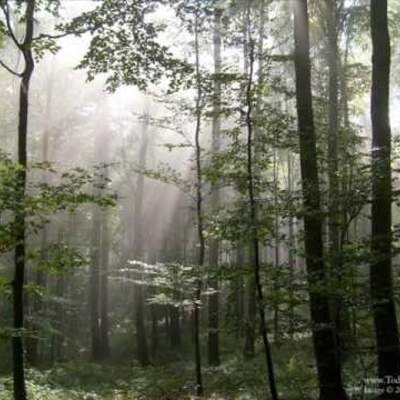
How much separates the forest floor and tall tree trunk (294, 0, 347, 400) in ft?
1.55

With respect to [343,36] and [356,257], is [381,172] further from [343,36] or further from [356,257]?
[343,36]

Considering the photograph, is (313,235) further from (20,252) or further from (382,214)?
(20,252)

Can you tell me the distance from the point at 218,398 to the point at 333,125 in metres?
6.66

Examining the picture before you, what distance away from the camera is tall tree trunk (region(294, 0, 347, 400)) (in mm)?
6695

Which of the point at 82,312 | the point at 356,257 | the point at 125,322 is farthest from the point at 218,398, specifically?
the point at 82,312

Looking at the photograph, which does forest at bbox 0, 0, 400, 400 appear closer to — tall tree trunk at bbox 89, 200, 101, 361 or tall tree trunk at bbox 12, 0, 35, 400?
tall tree trunk at bbox 12, 0, 35, 400

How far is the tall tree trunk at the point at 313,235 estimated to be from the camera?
22.0 ft

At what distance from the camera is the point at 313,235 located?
285 inches

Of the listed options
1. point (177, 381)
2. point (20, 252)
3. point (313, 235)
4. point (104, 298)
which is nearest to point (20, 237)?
point (20, 252)

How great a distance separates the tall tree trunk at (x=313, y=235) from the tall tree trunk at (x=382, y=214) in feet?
2.07

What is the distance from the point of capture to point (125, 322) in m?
30.6

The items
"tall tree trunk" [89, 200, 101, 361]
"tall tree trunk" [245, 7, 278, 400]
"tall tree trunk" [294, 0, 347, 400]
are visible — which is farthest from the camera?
"tall tree trunk" [89, 200, 101, 361]

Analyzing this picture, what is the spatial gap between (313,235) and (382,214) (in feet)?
3.33

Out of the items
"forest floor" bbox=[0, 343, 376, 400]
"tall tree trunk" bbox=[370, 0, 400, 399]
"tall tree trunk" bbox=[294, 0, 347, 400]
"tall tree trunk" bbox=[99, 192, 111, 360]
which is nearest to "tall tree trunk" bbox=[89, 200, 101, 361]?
"tall tree trunk" bbox=[99, 192, 111, 360]
